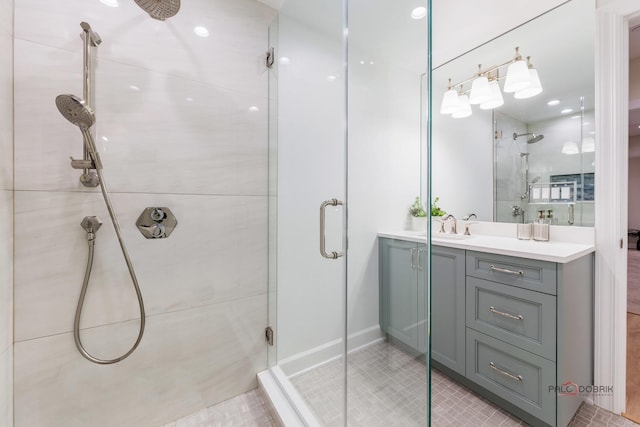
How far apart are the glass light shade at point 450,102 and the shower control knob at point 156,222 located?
219cm

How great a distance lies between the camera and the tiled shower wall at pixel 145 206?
1022 millimetres

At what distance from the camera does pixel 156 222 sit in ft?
4.10

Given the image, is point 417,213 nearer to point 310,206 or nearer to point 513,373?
point 310,206

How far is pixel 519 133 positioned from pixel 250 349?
7.88 feet

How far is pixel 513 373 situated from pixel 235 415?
1492 millimetres

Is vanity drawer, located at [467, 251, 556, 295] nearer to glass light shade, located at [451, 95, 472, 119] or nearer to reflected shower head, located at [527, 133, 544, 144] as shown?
reflected shower head, located at [527, 133, 544, 144]

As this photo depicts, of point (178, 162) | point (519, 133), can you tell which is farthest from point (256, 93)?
point (519, 133)

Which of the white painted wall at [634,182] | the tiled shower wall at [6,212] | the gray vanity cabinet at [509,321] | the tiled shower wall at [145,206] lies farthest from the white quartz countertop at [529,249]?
the white painted wall at [634,182]

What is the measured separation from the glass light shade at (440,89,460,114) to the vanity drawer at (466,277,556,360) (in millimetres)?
1417

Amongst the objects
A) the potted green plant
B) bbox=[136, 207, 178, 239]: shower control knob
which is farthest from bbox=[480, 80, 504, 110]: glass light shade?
bbox=[136, 207, 178, 239]: shower control knob

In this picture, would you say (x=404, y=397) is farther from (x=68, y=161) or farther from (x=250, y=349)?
(x=68, y=161)

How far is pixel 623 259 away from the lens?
4.46 feet

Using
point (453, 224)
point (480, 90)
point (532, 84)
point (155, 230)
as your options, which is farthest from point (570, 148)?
point (155, 230)

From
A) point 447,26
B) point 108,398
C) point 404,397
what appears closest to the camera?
point 404,397
